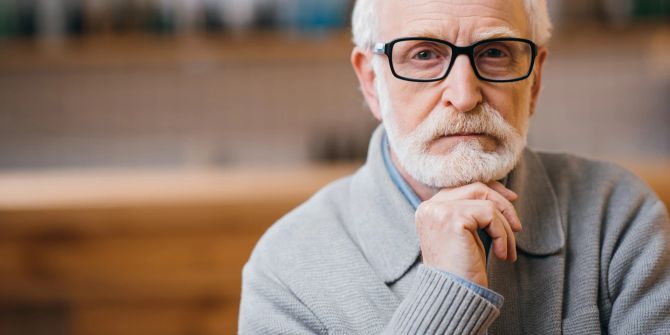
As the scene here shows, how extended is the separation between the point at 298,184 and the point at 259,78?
850 mm

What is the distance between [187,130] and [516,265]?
89.2 inches

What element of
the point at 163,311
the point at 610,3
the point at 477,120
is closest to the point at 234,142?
the point at 163,311

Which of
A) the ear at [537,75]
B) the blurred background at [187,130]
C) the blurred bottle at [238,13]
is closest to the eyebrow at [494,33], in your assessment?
the ear at [537,75]

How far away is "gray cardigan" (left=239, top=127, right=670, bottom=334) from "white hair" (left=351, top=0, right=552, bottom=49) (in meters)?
0.19

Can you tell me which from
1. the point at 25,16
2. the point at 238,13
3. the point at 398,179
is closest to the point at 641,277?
the point at 398,179

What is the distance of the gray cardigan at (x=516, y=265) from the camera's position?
1133 millimetres

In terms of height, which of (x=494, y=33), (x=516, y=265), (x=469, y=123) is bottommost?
(x=516, y=265)

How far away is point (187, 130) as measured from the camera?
3.27 m

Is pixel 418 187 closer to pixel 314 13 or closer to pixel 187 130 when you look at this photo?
pixel 314 13

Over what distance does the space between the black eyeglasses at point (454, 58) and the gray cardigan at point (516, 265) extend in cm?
18

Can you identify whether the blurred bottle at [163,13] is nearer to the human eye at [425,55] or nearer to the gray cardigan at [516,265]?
the gray cardigan at [516,265]

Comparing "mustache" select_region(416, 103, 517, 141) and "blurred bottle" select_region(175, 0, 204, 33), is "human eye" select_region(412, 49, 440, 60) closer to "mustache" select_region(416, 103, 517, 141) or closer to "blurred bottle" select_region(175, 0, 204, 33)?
"mustache" select_region(416, 103, 517, 141)

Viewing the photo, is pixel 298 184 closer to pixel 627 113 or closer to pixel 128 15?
pixel 128 15

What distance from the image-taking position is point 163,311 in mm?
2459
